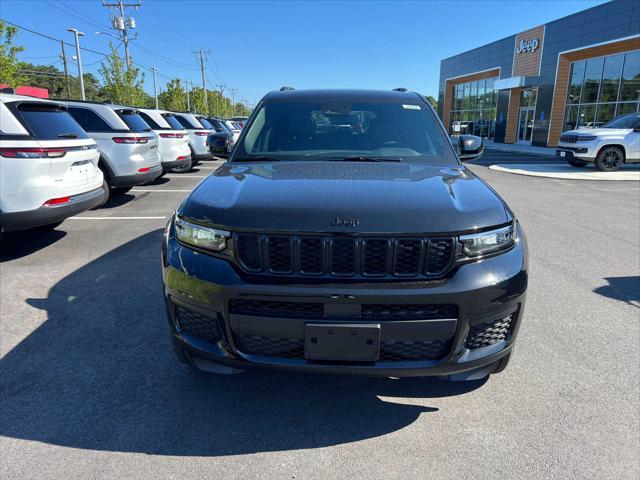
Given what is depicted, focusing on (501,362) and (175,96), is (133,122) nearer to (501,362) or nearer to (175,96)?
(501,362)

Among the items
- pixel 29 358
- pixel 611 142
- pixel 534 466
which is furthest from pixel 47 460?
pixel 611 142

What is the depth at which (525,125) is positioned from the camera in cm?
3322

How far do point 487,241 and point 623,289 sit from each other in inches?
128

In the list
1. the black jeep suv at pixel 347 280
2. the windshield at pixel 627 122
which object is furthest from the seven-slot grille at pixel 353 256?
the windshield at pixel 627 122

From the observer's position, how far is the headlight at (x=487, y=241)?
7.13 ft

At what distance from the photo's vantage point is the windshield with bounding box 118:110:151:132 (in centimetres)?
891

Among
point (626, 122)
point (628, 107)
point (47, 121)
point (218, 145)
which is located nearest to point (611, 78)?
point (628, 107)

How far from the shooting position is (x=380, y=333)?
205 centimetres

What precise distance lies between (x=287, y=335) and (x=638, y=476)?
5.81ft

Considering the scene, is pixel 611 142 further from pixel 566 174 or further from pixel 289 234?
pixel 289 234

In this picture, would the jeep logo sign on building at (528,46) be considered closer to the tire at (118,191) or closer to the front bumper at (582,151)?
the front bumper at (582,151)

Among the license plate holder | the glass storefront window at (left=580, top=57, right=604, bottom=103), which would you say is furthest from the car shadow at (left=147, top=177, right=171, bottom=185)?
the glass storefront window at (left=580, top=57, right=604, bottom=103)

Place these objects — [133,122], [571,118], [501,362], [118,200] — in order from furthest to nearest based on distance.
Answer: [571,118]
[118,200]
[133,122]
[501,362]

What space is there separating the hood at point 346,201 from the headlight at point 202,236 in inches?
2.0
